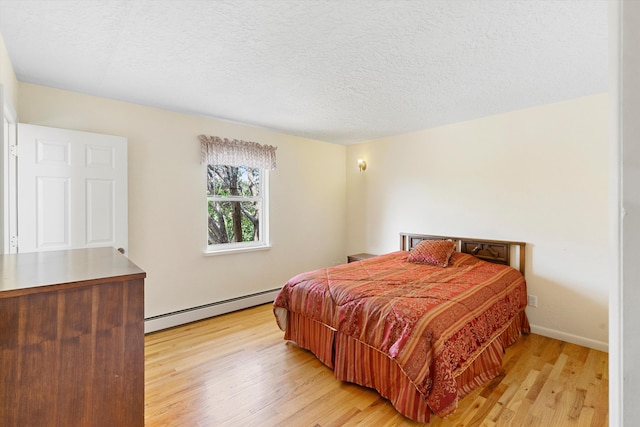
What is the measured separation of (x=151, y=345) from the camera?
2.77 m

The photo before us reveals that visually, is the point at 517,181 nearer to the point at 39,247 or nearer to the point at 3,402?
the point at 3,402

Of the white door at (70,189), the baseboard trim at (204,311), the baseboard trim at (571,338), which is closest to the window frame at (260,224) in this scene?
the baseboard trim at (204,311)

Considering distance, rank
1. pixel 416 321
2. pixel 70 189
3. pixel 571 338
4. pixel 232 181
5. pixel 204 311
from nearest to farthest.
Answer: pixel 416 321 → pixel 70 189 → pixel 571 338 → pixel 204 311 → pixel 232 181

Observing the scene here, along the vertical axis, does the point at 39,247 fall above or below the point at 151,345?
above

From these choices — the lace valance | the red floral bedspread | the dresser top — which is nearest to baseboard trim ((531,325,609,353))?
the red floral bedspread

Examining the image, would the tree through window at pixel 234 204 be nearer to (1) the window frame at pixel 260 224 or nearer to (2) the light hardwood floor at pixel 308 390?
(1) the window frame at pixel 260 224

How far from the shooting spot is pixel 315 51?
1.96 metres

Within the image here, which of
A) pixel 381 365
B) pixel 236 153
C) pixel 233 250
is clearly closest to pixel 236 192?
pixel 236 153

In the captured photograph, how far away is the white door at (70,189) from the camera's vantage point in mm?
2336

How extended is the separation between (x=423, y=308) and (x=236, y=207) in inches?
104

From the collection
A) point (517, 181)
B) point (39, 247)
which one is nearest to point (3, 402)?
point (39, 247)

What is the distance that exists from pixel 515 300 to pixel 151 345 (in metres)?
3.35

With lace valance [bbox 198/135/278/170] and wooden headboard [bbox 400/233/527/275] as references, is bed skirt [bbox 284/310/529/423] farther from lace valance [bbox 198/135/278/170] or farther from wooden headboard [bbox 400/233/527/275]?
lace valance [bbox 198/135/278/170]

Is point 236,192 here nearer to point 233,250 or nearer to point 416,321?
point 233,250
